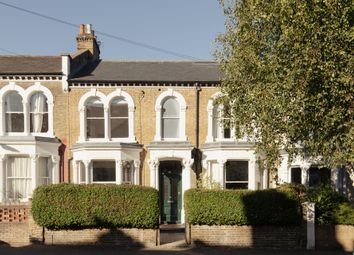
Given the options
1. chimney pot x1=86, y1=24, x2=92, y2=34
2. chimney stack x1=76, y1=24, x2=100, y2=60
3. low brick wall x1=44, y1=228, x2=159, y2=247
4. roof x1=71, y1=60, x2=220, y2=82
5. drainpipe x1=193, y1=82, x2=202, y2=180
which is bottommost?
low brick wall x1=44, y1=228, x2=159, y2=247

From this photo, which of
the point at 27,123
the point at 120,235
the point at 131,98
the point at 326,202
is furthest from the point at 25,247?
the point at 326,202

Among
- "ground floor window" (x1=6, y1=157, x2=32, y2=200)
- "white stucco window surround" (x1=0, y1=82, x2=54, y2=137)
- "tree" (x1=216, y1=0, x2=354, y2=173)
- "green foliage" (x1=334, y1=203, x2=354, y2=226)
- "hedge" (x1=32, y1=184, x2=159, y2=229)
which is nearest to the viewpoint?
"tree" (x1=216, y1=0, x2=354, y2=173)

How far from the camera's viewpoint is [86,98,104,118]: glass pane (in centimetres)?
1977

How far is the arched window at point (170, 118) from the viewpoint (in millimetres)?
19797

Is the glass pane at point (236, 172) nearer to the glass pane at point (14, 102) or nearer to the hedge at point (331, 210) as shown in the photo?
the hedge at point (331, 210)

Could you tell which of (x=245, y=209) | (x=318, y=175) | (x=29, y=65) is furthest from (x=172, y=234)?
(x=29, y=65)

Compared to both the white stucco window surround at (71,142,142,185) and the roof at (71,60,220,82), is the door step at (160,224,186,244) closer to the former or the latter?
the white stucco window surround at (71,142,142,185)

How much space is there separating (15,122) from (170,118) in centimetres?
736

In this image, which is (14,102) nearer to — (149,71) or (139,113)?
(139,113)

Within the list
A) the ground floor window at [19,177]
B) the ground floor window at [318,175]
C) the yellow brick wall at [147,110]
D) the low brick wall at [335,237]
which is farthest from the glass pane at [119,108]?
the low brick wall at [335,237]

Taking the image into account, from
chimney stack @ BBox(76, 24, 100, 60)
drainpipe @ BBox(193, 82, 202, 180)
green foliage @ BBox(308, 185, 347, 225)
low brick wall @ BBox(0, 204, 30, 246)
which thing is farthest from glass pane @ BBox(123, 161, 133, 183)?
green foliage @ BBox(308, 185, 347, 225)

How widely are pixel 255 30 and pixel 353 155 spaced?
520 cm

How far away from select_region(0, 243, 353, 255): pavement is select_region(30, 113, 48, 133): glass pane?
6.92 m

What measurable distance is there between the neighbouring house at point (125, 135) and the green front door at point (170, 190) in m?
0.05
